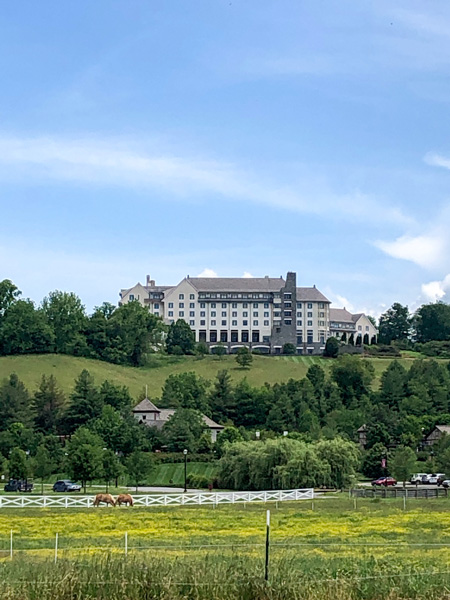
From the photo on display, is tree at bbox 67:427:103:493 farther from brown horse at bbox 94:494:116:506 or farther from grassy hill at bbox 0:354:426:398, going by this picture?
grassy hill at bbox 0:354:426:398

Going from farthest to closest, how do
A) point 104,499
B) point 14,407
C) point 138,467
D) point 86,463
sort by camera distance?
1. point 14,407
2. point 138,467
3. point 86,463
4. point 104,499

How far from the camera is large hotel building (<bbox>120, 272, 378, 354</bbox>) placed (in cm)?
18775

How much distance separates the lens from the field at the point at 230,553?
65.1 ft

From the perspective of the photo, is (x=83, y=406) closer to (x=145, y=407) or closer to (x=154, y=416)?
(x=145, y=407)

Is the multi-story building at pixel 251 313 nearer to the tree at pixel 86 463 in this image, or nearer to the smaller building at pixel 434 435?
the smaller building at pixel 434 435

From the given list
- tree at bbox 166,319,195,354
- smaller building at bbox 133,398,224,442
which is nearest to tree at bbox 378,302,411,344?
tree at bbox 166,319,195,354

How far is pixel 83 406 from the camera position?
360 feet

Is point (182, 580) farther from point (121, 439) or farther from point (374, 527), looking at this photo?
point (121, 439)

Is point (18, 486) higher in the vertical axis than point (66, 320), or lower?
lower

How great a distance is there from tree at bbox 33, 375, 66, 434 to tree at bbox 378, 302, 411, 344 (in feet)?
302

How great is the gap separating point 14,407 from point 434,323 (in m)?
105

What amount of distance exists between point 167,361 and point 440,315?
61787 millimetres

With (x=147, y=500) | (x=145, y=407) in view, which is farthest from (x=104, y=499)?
(x=145, y=407)

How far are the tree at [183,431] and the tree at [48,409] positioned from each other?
16.0m
